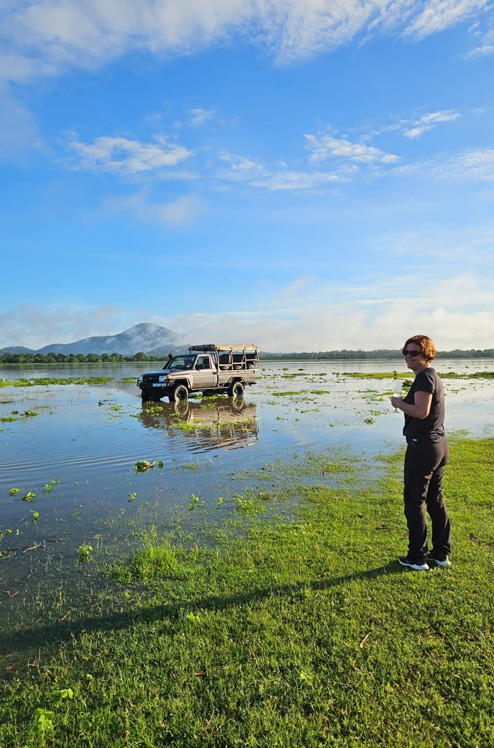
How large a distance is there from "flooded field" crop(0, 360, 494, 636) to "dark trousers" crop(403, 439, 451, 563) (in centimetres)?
328

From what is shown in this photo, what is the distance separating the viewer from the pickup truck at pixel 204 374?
896 inches

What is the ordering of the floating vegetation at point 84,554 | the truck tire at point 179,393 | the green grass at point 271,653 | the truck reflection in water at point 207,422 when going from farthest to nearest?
1. the truck tire at point 179,393
2. the truck reflection in water at point 207,422
3. the floating vegetation at point 84,554
4. the green grass at point 271,653

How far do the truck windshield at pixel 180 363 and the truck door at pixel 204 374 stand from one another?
1.23 feet

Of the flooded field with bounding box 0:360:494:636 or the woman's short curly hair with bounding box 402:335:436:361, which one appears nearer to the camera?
the woman's short curly hair with bounding box 402:335:436:361

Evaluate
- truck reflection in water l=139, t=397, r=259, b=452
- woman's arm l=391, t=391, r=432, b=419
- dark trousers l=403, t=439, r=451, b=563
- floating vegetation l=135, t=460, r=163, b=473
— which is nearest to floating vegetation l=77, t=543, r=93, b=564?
dark trousers l=403, t=439, r=451, b=563

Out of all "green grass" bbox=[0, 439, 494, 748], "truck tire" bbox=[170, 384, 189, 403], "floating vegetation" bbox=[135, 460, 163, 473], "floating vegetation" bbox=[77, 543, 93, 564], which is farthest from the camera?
"truck tire" bbox=[170, 384, 189, 403]

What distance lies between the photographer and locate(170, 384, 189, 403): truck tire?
22594 mm

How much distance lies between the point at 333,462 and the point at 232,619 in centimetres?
720

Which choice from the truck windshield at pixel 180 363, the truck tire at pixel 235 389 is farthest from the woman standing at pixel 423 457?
the truck tire at pixel 235 389

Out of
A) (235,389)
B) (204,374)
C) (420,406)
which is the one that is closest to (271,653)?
(420,406)

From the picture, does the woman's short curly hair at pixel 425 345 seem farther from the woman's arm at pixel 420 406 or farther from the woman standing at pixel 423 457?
the woman's arm at pixel 420 406

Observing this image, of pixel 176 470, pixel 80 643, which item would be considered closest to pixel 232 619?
pixel 80 643

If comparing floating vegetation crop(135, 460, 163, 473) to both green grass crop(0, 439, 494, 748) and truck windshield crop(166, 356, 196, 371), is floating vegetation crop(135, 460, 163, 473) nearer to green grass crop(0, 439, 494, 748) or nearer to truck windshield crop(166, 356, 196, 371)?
green grass crop(0, 439, 494, 748)

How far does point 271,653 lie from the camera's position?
347cm
